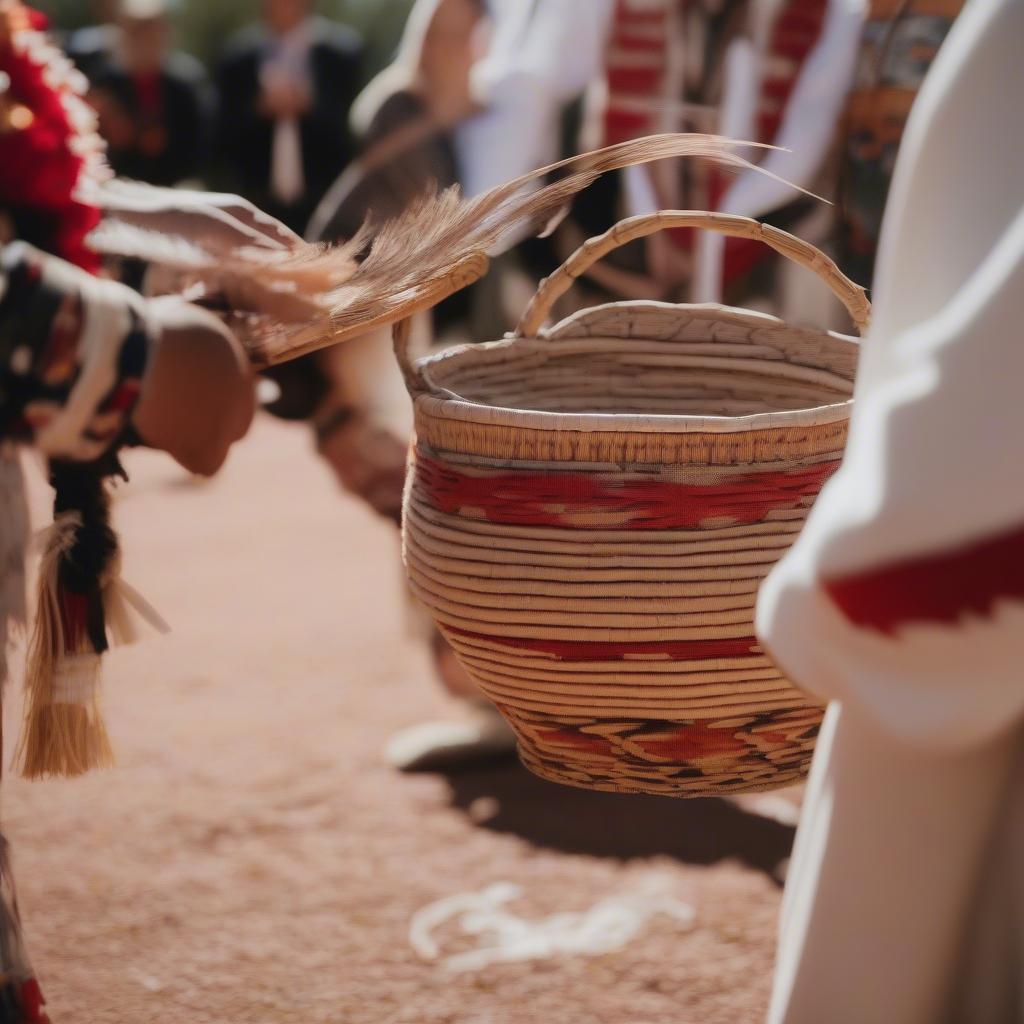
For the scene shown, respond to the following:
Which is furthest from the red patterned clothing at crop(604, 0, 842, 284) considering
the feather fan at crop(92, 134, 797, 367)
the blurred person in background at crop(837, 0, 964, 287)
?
the feather fan at crop(92, 134, 797, 367)

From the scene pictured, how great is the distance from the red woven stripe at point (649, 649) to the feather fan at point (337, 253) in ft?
1.30

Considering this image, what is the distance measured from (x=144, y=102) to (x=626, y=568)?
17.5 ft

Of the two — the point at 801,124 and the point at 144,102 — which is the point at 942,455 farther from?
the point at 144,102

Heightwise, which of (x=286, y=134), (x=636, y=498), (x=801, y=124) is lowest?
(x=636, y=498)

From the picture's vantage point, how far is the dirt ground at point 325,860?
1.95 metres

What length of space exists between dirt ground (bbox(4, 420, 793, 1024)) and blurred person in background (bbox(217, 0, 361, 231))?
3.07 metres

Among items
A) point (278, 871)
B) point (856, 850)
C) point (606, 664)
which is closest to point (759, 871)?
point (278, 871)

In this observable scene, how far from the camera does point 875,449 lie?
2.65 feet

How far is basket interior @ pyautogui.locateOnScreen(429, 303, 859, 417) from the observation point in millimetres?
1748

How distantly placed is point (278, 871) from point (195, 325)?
1427 millimetres

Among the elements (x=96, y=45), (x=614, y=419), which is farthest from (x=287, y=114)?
(x=614, y=419)

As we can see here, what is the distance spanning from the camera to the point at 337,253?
1466 millimetres

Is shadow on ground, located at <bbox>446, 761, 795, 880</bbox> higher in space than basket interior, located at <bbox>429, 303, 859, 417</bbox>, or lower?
lower

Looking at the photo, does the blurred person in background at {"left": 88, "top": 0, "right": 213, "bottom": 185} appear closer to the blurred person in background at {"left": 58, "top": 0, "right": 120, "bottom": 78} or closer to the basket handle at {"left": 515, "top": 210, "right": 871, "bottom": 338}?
the blurred person in background at {"left": 58, "top": 0, "right": 120, "bottom": 78}
